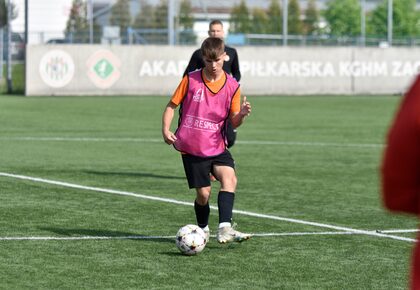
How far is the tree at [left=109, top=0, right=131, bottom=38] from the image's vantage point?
148 feet

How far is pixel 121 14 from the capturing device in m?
45.4

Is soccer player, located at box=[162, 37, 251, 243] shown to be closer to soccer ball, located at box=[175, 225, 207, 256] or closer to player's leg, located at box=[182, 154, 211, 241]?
player's leg, located at box=[182, 154, 211, 241]

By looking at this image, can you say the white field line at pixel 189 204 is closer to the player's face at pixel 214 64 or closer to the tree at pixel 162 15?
the player's face at pixel 214 64

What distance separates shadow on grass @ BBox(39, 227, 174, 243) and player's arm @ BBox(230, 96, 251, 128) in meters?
1.15

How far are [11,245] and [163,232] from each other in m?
1.44

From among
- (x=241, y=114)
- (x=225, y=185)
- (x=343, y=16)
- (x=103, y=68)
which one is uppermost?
(x=343, y=16)

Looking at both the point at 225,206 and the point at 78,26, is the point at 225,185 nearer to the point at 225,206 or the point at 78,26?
the point at 225,206

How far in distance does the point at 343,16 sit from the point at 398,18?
33.0ft

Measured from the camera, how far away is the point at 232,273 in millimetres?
7547

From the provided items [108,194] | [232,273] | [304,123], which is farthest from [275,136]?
[232,273]

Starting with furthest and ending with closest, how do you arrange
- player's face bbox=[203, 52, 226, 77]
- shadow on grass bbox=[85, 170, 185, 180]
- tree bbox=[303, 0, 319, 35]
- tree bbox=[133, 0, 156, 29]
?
1. tree bbox=[303, 0, 319, 35]
2. tree bbox=[133, 0, 156, 29]
3. shadow on grass bbox=[85, 170, 185, 180]
4. player's face bbox=[203, 52, 226, 77]

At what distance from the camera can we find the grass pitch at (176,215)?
24.6 feet

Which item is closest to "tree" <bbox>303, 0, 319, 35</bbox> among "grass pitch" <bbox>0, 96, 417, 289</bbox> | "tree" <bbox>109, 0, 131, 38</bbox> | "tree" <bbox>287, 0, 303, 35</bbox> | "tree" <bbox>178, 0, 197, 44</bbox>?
"tree" <bbox>287, 0, 303, 35</bbox>

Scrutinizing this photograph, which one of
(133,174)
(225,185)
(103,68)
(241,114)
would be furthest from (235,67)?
(103,68)
